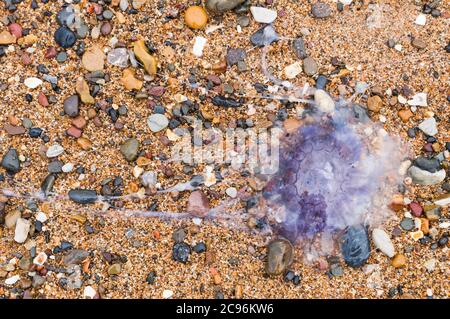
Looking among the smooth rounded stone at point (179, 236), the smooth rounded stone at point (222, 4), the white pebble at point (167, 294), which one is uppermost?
the smooth rounded stone at point (222, 4)

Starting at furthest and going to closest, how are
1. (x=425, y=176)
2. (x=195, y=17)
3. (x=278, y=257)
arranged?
(x=195, y=17), (x=425, y=176), (x=278, y=257)

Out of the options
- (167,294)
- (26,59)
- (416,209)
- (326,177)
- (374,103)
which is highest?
(26,59)

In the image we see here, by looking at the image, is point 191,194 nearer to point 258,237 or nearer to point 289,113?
point 258,237

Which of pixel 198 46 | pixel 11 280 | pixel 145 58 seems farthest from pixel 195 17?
pixel 11 280

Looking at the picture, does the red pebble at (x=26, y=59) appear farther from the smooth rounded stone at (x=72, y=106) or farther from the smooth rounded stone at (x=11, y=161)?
the smooth rounded stone at (x=11, y=161)

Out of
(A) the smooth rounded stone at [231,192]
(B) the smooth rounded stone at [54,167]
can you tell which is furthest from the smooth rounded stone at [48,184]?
(A) the smooth rounded stone at [231,192]

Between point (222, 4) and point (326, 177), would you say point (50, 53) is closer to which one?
point (222, 4)
